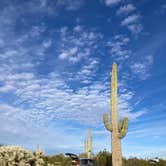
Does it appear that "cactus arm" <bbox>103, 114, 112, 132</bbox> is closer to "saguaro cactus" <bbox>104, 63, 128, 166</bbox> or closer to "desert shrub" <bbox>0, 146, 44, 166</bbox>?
"saguaro cactus" <bbox>104, 63, 128, 166</bbox>

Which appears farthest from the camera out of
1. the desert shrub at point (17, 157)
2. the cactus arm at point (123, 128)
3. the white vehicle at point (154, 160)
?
the white vehicle at point (154, 160)

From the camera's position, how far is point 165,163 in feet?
95.1

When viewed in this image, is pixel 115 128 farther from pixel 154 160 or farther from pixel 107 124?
pixel 154 160

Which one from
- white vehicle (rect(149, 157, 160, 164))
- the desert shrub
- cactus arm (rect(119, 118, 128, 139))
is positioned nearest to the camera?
the desert shrub

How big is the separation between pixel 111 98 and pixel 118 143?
2.90m

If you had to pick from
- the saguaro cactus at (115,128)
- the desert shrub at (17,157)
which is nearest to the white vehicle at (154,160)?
the saguaro cactus at (115,128)

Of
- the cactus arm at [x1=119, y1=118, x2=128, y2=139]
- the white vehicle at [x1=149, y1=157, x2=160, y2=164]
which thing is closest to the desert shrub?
the cactus arm at [x1=119, y1=118, x2=128, y2=139]

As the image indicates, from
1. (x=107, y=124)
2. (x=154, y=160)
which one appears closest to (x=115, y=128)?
(x=107, y=124)

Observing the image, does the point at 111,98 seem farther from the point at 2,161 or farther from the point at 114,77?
the point at 2,161

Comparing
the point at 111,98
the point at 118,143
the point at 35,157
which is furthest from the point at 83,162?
the point at 35,157

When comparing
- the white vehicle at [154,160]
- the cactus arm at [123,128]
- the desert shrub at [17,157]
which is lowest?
the desert shrub at [17,157]

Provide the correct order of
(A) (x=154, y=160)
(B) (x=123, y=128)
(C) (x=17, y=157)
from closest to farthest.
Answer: (C) (x=17, y=157), (B) (x=123, y=128), (A) (x=154, y=160)

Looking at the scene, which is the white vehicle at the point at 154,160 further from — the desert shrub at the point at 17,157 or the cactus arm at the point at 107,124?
the desert shrub at the point at 17,157

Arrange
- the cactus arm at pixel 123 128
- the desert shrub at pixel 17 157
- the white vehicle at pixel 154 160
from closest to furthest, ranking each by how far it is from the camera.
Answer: the desert shrub at pixel 17 157
the cactus arm at pixel 123 128
the white vehicle at pixel 154 160
